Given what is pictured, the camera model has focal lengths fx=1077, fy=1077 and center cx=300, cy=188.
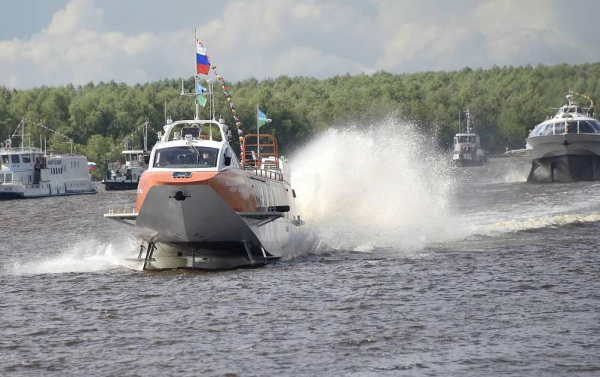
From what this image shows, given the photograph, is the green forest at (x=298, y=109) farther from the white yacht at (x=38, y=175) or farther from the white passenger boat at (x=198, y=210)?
the white passenger boat at (x=198, y=210)

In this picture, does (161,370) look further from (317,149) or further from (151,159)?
(317,149)

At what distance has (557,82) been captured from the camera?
90.1 m

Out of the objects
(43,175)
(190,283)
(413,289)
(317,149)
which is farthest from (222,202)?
(43,175)

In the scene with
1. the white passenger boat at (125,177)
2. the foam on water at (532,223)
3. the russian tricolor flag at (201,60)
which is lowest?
the foam on water at (532,223)

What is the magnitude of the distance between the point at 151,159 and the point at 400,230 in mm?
16751

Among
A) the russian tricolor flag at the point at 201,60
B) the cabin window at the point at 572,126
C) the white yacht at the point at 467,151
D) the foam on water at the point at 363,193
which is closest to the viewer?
the russian tricolor flag at the point at 201,60

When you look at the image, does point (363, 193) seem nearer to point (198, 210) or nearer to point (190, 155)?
point (190, 155)

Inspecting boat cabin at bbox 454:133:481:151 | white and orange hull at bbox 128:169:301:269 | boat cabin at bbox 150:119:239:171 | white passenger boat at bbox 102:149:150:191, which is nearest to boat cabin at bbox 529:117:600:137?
white and orange hull at bbox 128:169:301:269

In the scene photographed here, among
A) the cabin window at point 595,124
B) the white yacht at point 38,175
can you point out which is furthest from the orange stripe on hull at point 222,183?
the white yacht at point 38,175

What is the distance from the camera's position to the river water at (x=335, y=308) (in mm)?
20156

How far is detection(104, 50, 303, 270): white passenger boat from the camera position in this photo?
30156mm

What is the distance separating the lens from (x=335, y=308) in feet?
83.6

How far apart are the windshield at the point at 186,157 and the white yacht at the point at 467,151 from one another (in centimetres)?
13822

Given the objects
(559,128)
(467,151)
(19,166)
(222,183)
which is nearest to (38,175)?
(19,166)
